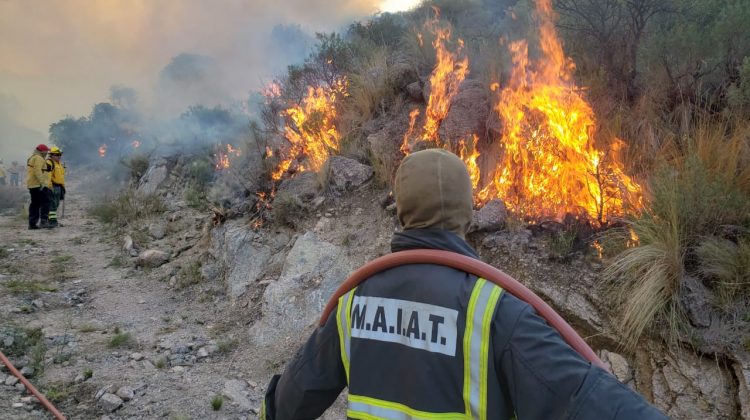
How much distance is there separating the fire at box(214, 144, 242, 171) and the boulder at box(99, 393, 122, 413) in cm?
605

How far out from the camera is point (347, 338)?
1619mm

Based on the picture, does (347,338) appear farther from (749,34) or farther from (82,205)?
(82,205)

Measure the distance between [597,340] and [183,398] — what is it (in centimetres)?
348

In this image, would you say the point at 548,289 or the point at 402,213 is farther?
the point at 548,289

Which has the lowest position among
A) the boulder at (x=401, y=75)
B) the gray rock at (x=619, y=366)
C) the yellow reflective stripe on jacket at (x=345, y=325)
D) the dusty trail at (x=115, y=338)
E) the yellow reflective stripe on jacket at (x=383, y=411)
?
the dusty trail at (x=115, y=338)

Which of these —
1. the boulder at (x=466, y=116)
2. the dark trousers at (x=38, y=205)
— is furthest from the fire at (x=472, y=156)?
the dark trousers at (x=38, y=205)

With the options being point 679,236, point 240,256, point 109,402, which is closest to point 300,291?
point 240,256

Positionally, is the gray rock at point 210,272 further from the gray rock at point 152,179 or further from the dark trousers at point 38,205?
the dark trousers at point 38,205

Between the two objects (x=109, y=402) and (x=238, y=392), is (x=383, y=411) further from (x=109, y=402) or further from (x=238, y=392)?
(x=109, y=402)

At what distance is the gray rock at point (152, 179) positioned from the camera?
12297mm

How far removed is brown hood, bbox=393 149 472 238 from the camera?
1.55m

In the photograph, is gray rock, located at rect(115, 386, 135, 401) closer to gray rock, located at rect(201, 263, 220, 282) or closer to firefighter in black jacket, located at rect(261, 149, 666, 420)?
gray rock, located at rect(201, 263, 220, 282)

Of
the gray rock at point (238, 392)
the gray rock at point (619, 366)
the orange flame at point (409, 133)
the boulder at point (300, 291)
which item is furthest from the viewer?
the orange flame at point (409, 133)

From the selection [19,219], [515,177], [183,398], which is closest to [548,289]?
[515,177]
